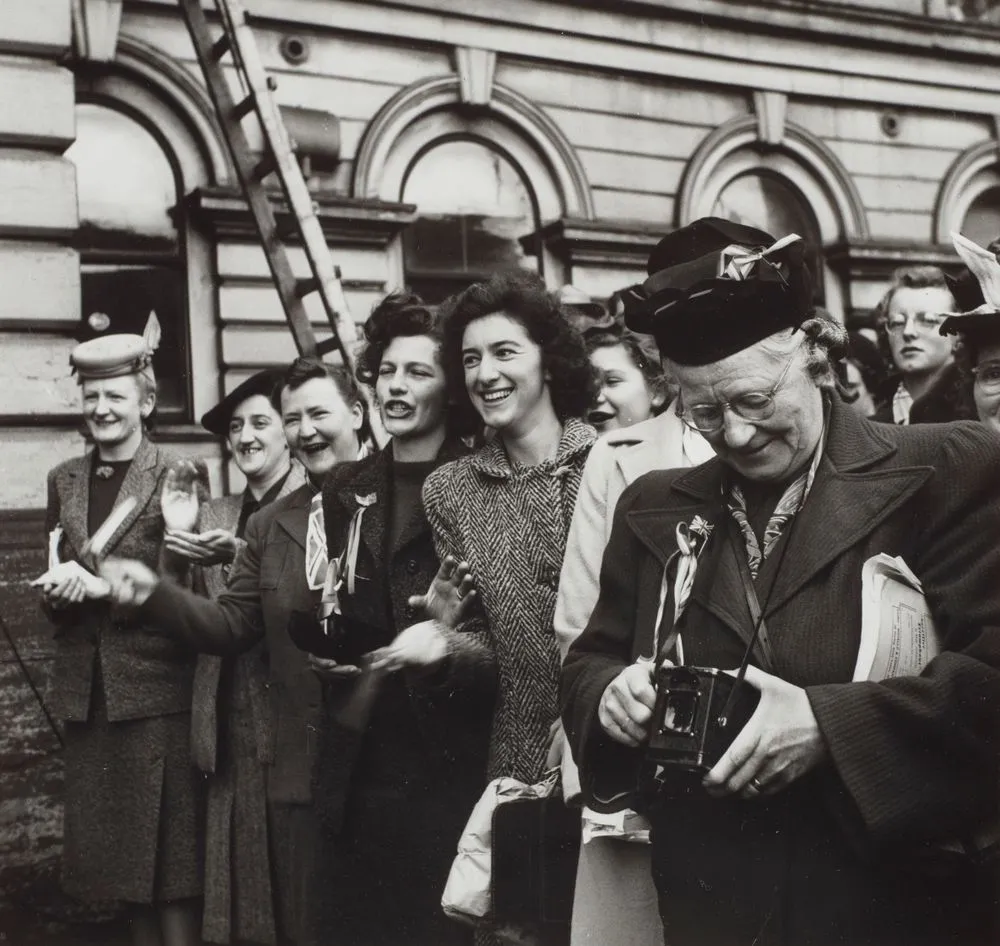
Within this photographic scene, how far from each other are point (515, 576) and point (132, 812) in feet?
7.74

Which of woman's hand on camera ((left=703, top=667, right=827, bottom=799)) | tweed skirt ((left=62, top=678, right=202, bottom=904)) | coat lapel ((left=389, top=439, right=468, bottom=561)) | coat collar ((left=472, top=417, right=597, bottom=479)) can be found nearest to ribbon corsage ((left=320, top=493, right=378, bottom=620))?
coat lapel ((left=389, top=439, right=468, bottom=561))

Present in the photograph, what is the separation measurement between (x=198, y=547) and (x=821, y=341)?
3.03 metres

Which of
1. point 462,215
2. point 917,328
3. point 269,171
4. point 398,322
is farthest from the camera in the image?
point 462,215

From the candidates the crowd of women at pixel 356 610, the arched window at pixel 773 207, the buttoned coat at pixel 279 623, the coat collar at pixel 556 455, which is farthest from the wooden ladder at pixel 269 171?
the arched window at pixel 773 207

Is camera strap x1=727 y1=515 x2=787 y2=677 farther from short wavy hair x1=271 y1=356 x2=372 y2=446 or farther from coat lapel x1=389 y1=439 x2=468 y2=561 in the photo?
short wavy hair x1=271 y1=356 x2=372 y2=446

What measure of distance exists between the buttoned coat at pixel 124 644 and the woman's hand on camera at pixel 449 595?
70.0 inches

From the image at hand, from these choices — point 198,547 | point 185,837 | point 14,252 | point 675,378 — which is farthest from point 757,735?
point 14,252

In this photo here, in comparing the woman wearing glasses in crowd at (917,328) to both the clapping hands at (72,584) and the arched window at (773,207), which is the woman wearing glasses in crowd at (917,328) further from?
the arched window at (773,207)

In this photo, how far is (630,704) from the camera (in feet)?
7.88

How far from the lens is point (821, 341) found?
8.48 feet

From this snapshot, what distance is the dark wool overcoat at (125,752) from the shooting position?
17.1ft

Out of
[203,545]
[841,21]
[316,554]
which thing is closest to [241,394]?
[203,545]

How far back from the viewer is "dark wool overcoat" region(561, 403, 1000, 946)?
2.21m

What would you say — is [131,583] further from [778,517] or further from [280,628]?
[778,517]
